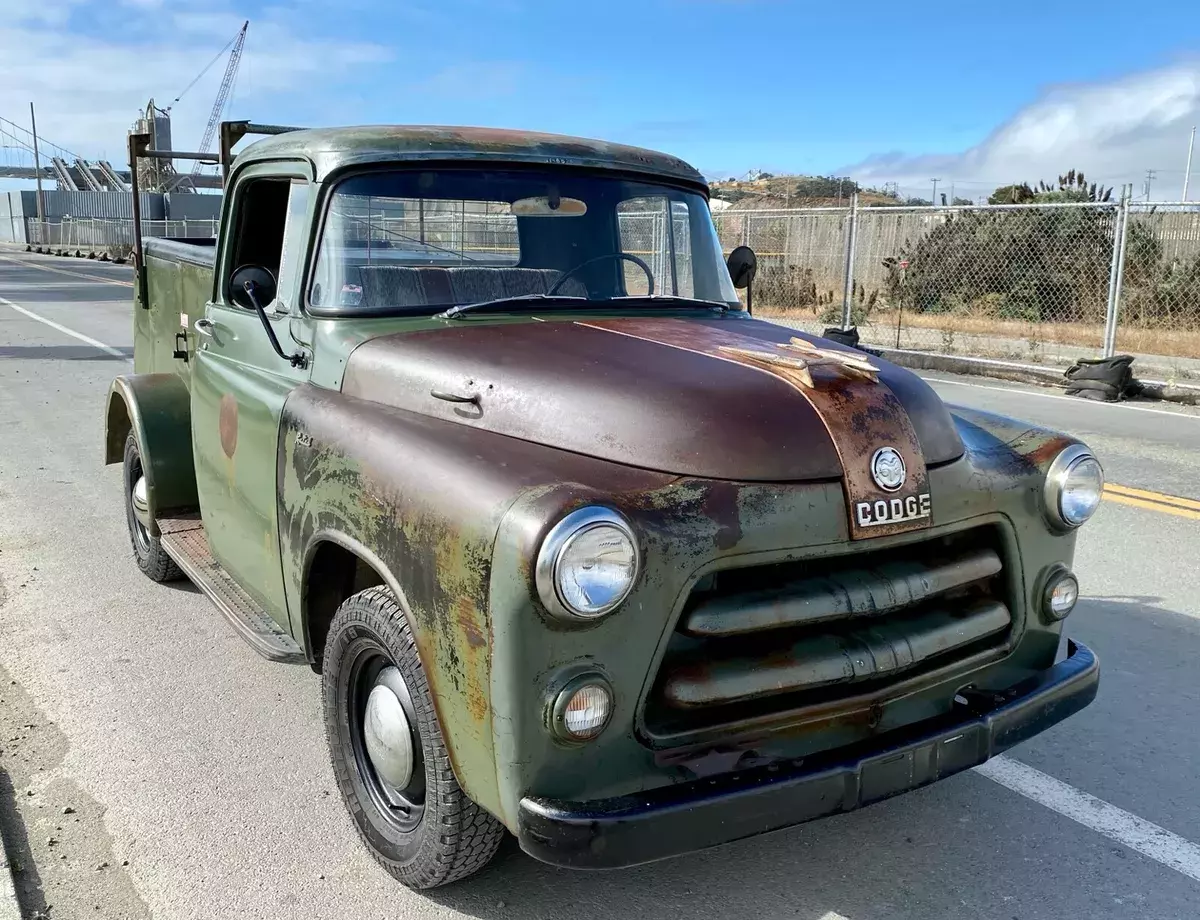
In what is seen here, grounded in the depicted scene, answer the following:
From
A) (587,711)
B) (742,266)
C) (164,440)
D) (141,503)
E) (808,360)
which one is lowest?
(141,503)

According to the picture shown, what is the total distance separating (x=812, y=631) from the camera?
2514mm

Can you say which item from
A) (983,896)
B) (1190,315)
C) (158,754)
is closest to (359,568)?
(158,754)

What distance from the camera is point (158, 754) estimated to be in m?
3.49

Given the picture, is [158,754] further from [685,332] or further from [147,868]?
[685,332]

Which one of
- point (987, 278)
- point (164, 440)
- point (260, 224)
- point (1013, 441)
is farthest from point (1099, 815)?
point (987, 278)

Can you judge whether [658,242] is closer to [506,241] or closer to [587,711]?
[506,241]

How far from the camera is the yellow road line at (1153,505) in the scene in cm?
636

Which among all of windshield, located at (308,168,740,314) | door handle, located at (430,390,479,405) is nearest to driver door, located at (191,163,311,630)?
windshield, located at (308,168,740,314)

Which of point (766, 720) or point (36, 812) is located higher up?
point (766, 720)

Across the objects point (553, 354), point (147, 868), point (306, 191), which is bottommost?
point (147, 868)

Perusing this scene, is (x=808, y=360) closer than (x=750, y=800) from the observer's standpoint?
No

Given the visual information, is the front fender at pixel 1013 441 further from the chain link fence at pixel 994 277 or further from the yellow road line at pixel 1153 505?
the chain link fence at pixel 994 277

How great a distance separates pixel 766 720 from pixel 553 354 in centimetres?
116

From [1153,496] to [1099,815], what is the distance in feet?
14.3
